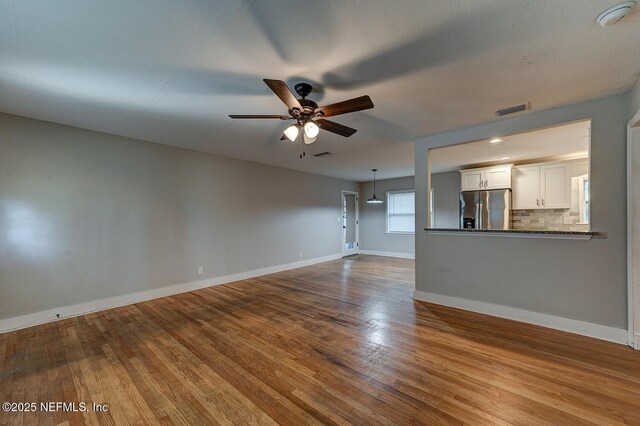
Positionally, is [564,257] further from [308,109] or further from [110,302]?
[110,302]

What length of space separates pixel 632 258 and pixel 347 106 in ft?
10.2

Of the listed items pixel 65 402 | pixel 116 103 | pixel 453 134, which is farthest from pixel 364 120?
pixel 65 402

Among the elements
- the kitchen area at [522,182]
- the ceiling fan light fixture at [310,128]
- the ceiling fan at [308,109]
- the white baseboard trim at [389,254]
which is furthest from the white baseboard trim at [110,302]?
the kitchen area at [522,182]

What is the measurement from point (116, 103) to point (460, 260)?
467cm

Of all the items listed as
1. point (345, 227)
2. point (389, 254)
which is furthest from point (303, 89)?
point (389, 254)

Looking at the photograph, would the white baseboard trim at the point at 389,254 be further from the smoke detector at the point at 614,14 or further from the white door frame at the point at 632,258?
the smoke detector at the point at 614,14

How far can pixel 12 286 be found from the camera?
2.93 metres

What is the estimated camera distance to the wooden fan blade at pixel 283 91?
1.77 metres

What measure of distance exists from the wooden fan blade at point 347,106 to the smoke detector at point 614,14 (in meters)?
1.42

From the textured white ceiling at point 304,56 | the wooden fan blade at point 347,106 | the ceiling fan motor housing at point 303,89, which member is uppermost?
the textured white ceiling at point 304,56

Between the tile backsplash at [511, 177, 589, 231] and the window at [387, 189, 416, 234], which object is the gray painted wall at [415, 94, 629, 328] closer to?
the tile backsplash at [511, 177, 589, 231]

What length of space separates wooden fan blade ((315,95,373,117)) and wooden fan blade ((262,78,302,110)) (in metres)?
0.23

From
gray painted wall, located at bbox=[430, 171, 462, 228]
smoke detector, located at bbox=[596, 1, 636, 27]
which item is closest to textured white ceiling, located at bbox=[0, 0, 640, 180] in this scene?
smoke detector, located at bbox=[596, 1, 636, 27]

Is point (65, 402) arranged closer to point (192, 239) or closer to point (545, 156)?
point (192, 239)
